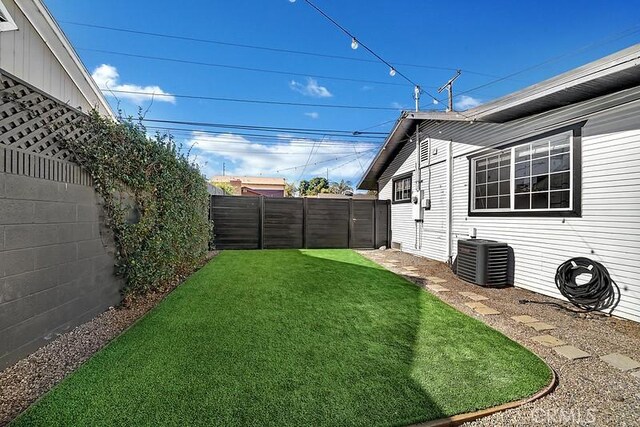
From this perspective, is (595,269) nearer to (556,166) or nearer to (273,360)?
(556,166)

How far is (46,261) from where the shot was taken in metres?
2.52

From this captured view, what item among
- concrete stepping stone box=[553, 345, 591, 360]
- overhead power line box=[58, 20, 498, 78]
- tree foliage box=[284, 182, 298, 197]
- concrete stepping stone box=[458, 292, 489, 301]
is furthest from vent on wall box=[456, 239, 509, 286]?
tree foliage box=[284, 182, 298, 197]

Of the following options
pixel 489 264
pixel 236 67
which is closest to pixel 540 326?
pixel 489 264

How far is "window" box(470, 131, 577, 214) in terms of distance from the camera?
14.1 ft

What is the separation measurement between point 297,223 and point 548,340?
731 centimetres

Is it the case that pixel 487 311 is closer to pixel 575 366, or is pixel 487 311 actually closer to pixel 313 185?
pixel 575 366

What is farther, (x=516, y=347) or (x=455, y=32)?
(x=455, y=32)

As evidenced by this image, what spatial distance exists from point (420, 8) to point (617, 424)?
313 inches

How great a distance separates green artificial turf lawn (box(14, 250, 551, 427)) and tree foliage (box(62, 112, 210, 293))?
0.63 m

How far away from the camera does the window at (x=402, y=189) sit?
9.09 metres

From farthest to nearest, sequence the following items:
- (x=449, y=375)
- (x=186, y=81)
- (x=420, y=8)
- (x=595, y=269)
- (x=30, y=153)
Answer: (x=186, y=81) < (x=420, y=8) < (x=595, y=269) < (x=30, y=153) < (x=449, y=375)

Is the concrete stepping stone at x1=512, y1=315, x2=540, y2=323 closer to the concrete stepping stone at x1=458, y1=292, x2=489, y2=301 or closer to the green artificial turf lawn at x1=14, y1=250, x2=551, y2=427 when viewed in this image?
the green artificial turf lawn at x1=14, y1=250, x2=551, y2=427

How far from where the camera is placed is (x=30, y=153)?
2.36 m

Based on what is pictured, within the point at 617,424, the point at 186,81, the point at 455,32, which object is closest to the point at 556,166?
the point at 617,424
